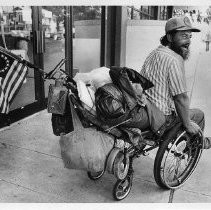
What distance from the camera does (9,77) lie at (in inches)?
124

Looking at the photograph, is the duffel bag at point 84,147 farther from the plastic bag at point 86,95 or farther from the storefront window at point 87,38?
the storefront window at point 87,38

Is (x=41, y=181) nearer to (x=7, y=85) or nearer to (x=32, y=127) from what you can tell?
(x=7, y=85)

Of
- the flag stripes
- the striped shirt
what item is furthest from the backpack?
the flag stripes

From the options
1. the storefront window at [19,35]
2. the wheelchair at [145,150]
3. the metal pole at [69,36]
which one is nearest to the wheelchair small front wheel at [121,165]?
the wheelchair at [145,150]

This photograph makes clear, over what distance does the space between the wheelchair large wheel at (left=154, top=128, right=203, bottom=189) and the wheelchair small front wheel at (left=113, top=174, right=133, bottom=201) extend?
0.24m

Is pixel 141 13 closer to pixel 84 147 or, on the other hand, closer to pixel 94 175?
pixel 94 175

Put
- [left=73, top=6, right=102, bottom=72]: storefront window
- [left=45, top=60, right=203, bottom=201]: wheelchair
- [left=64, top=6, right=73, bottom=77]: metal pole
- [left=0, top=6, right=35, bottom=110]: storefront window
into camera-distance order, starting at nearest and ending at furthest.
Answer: [left=45, top=60, right=203, bottom=201]: wheelchair → [left=0, top=6, right=35, bottom=110]: storefront window → [left=64, top=6, right=73, bottom=77]: metal pole → [left=73, top=6, right=102, bottom=72]: storefront window

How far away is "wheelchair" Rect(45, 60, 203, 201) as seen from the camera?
249cm

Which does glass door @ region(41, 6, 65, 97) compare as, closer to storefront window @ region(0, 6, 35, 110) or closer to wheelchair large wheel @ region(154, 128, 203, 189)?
storefront window @ region(0, 6, 35, 110)

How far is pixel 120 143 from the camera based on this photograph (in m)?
2.62

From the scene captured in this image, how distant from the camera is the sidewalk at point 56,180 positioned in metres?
2.86

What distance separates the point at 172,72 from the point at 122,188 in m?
1.09

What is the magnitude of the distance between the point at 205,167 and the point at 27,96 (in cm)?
280

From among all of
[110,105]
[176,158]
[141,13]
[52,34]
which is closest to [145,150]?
[176,158]
